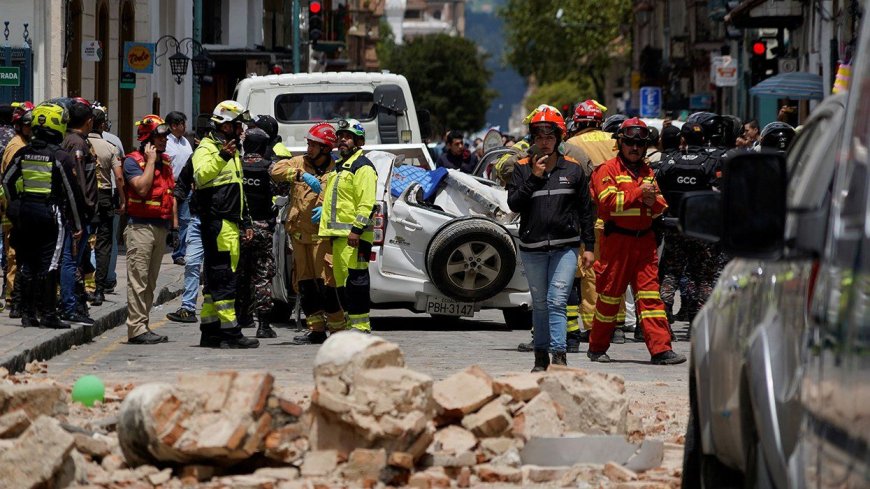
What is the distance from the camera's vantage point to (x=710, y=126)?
1546cm

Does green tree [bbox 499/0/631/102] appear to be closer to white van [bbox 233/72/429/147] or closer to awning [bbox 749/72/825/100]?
awning [bbox 749/72/825/100]

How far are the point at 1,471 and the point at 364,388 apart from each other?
149 cm

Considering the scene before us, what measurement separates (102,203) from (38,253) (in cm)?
309

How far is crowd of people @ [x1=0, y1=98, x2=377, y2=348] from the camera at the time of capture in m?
14.1

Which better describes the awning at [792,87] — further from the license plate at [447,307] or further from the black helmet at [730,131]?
the license plate at [447,307]

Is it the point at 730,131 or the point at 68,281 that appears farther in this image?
the point at 730,131

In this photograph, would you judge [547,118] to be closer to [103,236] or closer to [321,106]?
[103,236]

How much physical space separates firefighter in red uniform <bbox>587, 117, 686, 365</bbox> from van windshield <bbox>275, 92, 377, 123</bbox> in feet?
30.0

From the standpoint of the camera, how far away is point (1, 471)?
7414 millimetres

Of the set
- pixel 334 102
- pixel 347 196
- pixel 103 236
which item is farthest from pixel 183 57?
pixel 347 196

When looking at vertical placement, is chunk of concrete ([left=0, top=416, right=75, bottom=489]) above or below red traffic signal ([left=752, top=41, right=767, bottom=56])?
below

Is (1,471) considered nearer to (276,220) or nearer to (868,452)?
(868,452)

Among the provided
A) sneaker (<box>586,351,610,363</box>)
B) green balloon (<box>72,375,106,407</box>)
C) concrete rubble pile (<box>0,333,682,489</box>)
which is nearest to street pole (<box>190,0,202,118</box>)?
sneaker (<box>586,351,610,363</box>)

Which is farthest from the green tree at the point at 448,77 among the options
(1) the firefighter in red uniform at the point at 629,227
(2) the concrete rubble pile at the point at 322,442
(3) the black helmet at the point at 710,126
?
(2) the concrete rubble pile at the point at 322,442
